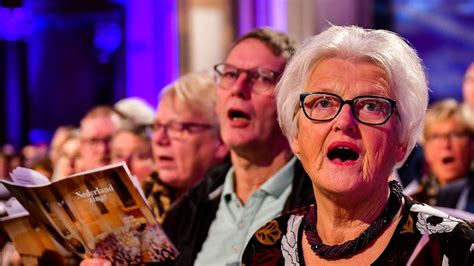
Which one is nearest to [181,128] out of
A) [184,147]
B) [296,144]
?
[184,147]

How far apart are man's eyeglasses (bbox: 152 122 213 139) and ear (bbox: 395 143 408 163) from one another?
178cm

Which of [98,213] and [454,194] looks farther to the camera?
[454,194]

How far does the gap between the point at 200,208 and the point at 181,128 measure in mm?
855

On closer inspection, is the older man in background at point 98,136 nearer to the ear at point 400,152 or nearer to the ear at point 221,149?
the ear at point 221,149

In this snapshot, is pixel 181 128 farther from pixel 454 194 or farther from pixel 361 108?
pixel 361 108

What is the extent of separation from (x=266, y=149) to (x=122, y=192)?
71 centimetres

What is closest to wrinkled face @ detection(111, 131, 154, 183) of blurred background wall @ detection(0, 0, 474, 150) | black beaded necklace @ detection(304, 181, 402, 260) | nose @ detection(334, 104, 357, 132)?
blurred background wall @ detection(0, 0, 474, 150)

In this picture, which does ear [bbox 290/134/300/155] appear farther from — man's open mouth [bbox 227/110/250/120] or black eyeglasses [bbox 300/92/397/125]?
man's open mouth [bbox 227/110/250/120]

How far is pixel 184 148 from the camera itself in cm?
417

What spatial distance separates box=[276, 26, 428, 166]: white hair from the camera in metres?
2.39

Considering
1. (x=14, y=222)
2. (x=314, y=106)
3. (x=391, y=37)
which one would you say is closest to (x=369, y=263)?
(x=314, y=106)

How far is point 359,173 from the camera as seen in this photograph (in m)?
2.32

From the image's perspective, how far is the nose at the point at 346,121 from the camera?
2320 millimetres

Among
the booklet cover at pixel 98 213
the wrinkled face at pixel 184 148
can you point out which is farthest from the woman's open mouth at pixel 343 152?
the wrinkled face at pixel 184 148
